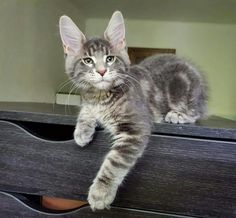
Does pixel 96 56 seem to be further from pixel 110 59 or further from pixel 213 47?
pixel 213 47

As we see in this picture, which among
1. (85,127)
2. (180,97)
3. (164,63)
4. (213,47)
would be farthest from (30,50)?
(213,47)

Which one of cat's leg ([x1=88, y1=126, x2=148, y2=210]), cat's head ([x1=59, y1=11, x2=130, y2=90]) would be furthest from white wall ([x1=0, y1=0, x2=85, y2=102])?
cat's leg ([x1=88, y1=126, x2=148, y2=210])

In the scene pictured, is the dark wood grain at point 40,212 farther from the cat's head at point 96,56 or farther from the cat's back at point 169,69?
the cat's back at point 169,69

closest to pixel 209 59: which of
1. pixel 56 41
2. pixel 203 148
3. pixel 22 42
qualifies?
pixel 56 41

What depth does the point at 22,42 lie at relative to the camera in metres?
2.24

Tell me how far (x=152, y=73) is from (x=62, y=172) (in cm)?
37

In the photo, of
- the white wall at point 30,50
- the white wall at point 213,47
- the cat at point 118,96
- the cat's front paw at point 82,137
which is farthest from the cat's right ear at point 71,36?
the white wall at point 213,47

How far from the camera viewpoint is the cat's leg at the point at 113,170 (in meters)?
0.57

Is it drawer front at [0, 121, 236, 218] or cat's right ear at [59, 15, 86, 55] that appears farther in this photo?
cat's right ear at [59, 15, 86, 55]

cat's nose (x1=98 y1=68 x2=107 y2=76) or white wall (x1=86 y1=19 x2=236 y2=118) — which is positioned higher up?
white wall (x1=86 y1=19 x2=236 y2=118)

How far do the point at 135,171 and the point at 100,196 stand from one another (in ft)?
0.24

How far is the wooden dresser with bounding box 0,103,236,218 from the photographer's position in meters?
0.53

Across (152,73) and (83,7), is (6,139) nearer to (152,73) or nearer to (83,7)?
(152,73)

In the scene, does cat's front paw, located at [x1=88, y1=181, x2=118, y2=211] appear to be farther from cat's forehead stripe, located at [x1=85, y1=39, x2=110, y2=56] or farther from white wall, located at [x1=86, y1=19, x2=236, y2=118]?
white wall, located at [x1=86, y1=19, x2=236, y2=118]
